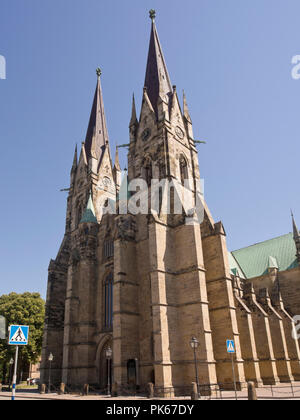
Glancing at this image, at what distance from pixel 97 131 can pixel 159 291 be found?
1167 inches

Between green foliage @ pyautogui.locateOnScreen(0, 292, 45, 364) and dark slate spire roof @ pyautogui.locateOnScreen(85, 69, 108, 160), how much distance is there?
20255mm

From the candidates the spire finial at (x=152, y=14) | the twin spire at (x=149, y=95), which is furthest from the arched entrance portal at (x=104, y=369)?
the spire finial at (x=152, y=14)

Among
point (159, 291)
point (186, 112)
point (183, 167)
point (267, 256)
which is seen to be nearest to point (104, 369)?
point (159, 291)

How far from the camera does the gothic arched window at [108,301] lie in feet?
93.0

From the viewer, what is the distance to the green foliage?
39125 mm

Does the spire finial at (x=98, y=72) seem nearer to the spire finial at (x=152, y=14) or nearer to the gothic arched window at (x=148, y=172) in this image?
the spire finial at (x=152, y=14)

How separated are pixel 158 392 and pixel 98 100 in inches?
1586

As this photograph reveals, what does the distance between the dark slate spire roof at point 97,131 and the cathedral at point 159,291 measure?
12.6 ft

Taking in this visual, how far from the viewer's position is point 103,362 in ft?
91.1

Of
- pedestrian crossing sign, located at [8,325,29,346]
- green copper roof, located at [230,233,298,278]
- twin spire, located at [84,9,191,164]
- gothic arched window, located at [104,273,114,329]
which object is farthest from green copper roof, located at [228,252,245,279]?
pedestrian crossing sign, located at [8,325,29,346]

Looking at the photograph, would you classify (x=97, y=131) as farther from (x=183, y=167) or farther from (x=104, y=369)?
(x=104, y=369)
